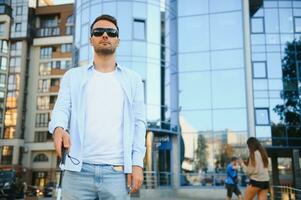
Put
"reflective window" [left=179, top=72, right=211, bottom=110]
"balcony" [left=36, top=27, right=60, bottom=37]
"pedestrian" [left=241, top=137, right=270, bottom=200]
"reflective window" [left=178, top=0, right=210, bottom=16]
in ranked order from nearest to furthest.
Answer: "pedestrian" [left=241, top=137, right=270, bottom=200]
"reflective window" [left=179, top=72, right=211, bottom=110]
"reflective window" [left=178, top=0, right=210, bottom=16]
"balcony" [left=36, top=27, right=60, bottom=37]

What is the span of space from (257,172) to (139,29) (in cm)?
2024

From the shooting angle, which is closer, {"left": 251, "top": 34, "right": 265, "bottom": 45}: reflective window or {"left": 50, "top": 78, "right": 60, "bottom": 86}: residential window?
{"left": 251, "top": 34, "right": 265, "bottom": 45}: reflective window

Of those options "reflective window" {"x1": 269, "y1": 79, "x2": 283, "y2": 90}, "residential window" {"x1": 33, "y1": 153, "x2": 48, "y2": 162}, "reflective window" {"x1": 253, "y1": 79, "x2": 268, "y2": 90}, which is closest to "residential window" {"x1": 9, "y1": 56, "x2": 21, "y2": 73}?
"residential window" {"x1": 33, "y1": 153, "x2": 48, "y2": 162}

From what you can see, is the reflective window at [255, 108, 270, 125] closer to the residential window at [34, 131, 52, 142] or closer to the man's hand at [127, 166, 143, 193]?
the man's hand at [127, 166, 143, 193]

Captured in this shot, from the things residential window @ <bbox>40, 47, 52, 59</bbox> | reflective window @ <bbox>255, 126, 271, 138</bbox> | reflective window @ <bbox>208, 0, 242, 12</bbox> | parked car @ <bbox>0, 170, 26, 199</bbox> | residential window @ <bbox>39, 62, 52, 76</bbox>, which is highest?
residential window @ <bbox>40, 47, 52, 59</bbox>

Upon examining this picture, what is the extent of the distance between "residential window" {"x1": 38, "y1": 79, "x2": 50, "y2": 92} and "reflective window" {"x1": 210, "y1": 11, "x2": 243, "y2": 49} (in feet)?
122

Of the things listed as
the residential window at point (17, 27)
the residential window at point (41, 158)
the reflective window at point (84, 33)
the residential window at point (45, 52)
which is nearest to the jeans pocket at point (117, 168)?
the reflective window at point (84, 33)

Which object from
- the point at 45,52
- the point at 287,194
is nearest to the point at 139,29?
the point at 287,194

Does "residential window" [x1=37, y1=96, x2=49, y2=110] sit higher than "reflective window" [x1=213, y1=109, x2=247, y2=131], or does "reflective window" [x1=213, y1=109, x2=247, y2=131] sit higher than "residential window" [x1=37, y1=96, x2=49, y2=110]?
"residential window" [x1=37, y1=96, x2=49, y2=110]

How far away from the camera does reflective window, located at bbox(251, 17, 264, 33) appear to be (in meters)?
29.1

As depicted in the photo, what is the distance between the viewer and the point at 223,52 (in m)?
27.5

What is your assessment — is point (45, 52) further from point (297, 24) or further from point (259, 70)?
point (297, 24)

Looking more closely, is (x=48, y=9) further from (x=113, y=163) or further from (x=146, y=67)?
(x=113, y=163)

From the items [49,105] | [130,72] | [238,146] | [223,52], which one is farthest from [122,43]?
[49,105]
